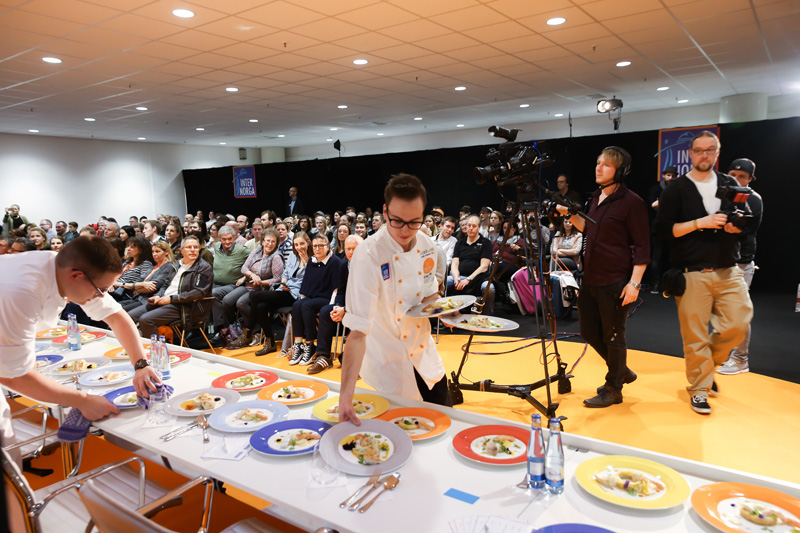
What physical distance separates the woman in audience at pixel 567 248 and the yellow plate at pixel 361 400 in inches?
192

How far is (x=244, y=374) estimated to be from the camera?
6.86ft

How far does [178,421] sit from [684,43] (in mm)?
6470

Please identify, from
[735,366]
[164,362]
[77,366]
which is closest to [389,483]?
[164,362]

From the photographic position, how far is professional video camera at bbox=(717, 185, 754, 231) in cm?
277

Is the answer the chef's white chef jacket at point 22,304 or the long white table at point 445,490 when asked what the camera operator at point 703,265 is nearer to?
the long white table at point 445,490

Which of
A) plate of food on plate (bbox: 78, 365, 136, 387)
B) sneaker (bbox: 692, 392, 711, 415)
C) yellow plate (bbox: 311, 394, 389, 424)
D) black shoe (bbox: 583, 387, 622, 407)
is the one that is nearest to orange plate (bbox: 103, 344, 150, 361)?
plate of food on plate (bbox: 78, 365, 136, 387)

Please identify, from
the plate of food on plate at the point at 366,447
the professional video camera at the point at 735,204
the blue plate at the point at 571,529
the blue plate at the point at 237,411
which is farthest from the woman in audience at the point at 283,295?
the blue plate at the point at 571,529

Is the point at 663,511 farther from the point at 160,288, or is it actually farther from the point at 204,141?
the point at 204,141

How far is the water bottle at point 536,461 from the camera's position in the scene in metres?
1.21

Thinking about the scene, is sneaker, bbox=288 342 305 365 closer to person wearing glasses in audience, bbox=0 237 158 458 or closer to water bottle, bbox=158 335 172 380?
water bottle, bbox=158 335 172 380

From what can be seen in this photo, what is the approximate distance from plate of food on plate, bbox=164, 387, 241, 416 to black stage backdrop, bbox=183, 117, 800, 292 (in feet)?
9.90

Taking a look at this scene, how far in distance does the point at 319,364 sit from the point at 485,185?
25.5ft

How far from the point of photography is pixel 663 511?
1.10m

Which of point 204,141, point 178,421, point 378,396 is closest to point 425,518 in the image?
point 378,396
